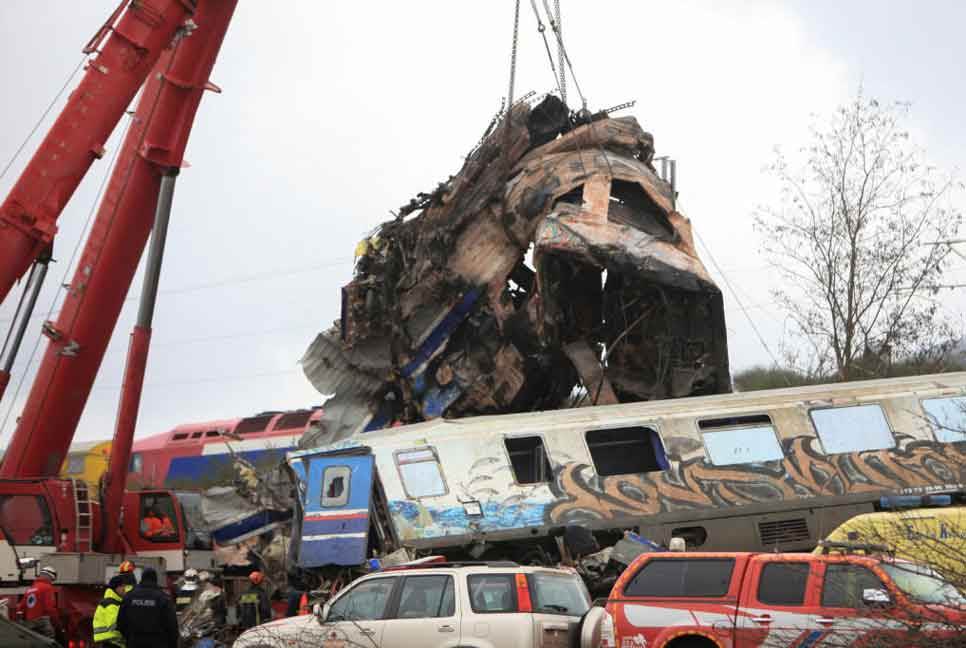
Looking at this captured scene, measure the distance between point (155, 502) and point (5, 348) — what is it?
159 inches

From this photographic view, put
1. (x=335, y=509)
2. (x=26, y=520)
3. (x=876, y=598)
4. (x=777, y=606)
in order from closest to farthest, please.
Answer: (x=876, y=598)
(x=777, y=606)
(x=26, y=520)
(x=335, y=509)

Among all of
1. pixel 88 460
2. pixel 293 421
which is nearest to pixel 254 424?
pixel 293 421

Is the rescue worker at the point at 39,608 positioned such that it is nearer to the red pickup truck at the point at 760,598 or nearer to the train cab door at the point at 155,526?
the train cab door at the point at 155,526

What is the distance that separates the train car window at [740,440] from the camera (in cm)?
1961

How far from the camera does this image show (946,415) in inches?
763

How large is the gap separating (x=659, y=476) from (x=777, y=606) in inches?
337

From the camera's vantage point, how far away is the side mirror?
9.66 meters

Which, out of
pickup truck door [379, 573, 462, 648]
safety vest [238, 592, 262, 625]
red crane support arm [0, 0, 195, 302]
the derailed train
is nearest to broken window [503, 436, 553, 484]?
the derailed train

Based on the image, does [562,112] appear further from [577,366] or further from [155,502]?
[155,502]

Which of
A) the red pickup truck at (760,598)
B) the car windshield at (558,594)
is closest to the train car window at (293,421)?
the car windshield at (558,594)

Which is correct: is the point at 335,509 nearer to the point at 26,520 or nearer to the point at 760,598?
the point at 26,520

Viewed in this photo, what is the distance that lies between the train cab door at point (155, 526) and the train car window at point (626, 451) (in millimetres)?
7141

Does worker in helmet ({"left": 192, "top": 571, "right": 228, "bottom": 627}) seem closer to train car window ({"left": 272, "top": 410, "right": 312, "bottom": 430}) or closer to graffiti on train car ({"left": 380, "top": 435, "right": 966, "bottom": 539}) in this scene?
graffiti on train car ({"left": 380, "top": 435, "right": 966, "bottom": 539})

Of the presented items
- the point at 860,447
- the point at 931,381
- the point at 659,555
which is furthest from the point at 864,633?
the point at 931,381
